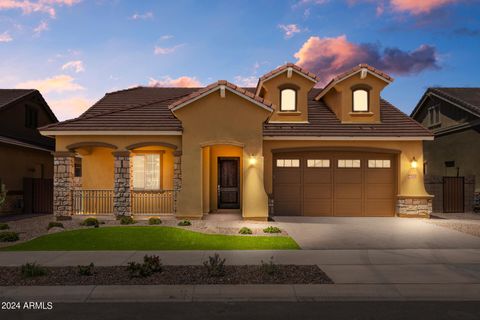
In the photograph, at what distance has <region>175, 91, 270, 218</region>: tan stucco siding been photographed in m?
15.3

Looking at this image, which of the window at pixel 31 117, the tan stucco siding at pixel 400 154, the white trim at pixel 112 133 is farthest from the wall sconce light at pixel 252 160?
the window at pixel 31 117

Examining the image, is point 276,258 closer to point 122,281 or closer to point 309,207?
point 122,281

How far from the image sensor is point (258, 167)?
15.3 metres

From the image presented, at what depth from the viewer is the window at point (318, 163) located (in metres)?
17.3

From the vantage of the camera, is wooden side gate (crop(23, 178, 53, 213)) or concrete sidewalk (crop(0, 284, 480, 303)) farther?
Result: wooden side gate (crop(23, 178, 53, 213))

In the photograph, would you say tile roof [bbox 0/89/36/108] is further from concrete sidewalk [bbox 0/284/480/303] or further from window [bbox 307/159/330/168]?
concrete sidewalk [bbox 0/284/480/303]

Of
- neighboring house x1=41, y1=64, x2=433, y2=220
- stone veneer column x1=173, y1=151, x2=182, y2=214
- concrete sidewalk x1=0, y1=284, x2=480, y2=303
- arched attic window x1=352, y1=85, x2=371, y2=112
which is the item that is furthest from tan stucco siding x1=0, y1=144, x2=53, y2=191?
arched attic window x1=352, y1=85, x2=371, y2=112

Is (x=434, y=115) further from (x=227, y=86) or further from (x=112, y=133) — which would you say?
(x=112, y=133)

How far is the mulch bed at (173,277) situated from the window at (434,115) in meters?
22.1

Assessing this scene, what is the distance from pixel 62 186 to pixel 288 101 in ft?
36.2

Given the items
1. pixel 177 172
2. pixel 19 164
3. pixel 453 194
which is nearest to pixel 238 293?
pixel 177 172

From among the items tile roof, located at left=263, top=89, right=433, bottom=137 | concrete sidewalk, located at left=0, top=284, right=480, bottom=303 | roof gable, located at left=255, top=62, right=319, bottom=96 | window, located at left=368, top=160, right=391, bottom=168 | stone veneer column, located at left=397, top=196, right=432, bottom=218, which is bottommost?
concrete sidewalk, located at left=0, top=284, right=480, bottom=303

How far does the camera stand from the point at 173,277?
23.6ft

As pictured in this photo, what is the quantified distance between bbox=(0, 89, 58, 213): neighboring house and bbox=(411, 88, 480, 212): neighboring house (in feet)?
68.0
